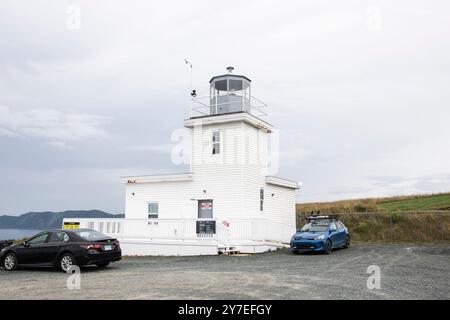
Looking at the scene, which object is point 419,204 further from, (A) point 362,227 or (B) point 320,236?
(B) point 320,236

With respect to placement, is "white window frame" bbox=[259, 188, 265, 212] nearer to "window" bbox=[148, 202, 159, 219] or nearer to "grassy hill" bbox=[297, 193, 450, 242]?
"window" bbox=[148, 202, 159, 219]

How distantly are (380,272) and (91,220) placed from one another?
46.3 ft

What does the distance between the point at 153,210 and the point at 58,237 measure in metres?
8.46

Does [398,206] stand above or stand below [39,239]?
above

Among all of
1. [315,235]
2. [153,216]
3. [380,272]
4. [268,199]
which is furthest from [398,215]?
[380,272]

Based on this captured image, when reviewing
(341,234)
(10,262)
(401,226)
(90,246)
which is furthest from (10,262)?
(401,226)

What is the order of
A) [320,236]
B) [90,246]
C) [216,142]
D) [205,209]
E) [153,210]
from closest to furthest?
[90,246] < [320,236] < [205,209] < [216,142] < [153,210]

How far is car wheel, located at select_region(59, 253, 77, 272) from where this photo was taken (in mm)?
14324

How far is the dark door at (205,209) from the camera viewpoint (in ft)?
72.1

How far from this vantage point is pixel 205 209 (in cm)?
2209

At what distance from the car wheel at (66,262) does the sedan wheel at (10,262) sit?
6.24 feet

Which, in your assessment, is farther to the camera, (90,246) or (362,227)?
(362,227)
